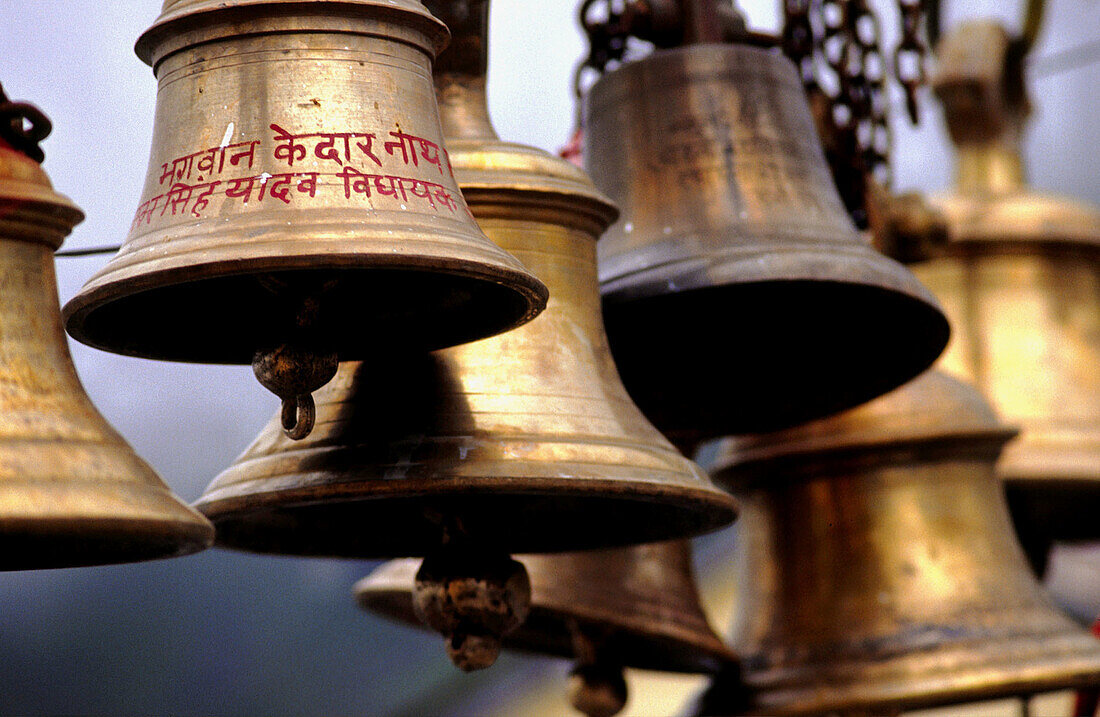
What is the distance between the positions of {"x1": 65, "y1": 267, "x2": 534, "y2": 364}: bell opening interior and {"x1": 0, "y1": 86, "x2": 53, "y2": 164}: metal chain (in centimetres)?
15

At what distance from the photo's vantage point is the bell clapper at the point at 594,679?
230cm

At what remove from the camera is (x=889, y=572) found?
2.46 m

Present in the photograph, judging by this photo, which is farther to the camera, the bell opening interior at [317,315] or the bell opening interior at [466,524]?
the bell opening interior at [466,524]

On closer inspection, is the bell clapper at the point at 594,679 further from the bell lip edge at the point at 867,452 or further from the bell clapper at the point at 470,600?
the bell clapper at the point at 470,600

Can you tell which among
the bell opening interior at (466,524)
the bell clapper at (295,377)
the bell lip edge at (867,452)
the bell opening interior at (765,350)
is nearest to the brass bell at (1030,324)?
the bell lip edge at (867,452)

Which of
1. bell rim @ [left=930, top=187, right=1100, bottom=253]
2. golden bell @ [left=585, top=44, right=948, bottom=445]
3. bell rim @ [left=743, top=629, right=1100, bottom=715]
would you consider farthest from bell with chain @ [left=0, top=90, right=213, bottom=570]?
bell rim @ [left=930, top=187, right=1100, bottom=253]

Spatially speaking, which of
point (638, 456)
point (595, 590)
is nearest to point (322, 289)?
point (638, 456)

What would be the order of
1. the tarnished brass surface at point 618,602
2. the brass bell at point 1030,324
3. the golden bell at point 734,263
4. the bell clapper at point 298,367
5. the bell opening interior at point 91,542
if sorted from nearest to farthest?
the bell opening interior at point 91,542 → the bell clapper at point 298,367 → the golden bell at point 734,263 → the tarnished brass surface at point 618,602 → the brass bell at point 1030,324

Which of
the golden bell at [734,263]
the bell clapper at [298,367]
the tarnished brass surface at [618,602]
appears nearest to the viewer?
the bell clapper at [298,367]

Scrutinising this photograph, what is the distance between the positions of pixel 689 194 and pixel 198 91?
72 cm

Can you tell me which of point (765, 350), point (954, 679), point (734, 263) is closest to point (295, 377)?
point (734, 263)

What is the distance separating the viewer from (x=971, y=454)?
255 cm

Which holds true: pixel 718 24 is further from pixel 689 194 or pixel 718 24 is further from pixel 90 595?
pixel 90 595

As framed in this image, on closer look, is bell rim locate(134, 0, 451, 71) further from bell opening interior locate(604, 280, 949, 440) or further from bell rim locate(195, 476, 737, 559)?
bell opening interior locate(604, 280, 949, 440)
